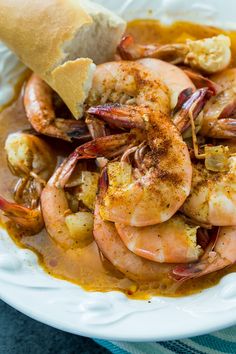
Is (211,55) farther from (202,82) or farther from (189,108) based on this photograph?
(189,108)

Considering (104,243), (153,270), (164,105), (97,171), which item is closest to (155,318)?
(153,270)

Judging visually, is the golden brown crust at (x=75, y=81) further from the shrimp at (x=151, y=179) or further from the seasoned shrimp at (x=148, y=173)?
the shrimp at (x=151, y=179)

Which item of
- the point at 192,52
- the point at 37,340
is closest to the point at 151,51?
the point at 192,52

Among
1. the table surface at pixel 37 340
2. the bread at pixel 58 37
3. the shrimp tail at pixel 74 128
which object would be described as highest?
the bread at pixel 58 37

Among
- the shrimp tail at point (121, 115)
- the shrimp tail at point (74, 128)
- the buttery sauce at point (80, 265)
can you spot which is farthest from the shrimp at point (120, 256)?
the shrimp tail at point (74, 128)

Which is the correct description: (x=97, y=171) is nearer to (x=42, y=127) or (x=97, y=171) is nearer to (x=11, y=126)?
(x=42, y=127)

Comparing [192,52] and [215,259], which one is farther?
[192,52]
